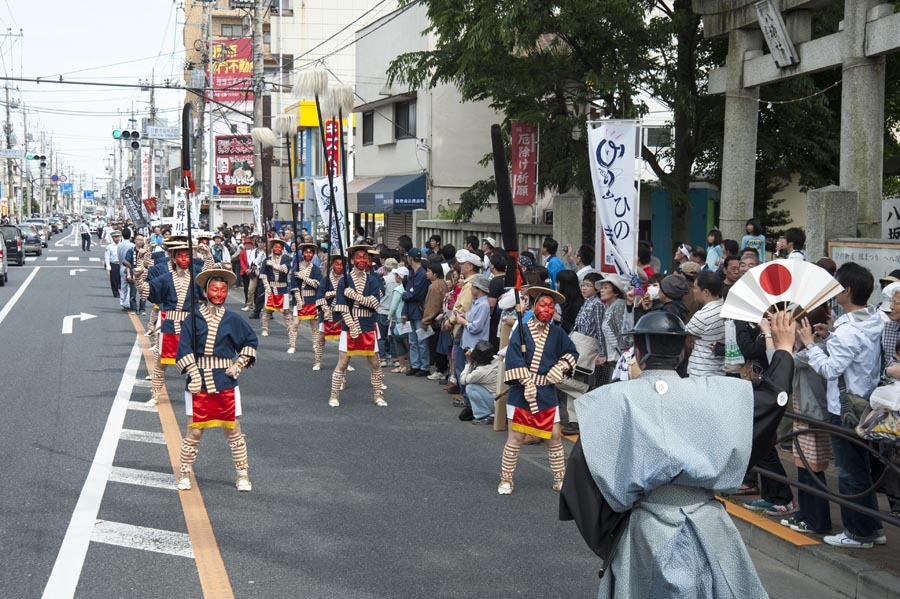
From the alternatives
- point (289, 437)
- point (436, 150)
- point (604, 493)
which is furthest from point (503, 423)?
point (436, 150)

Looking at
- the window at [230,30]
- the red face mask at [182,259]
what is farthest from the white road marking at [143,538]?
the window at [230,30]

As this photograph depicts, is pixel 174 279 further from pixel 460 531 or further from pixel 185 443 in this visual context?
pixel 460 531

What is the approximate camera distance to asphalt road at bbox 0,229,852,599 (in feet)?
20.1

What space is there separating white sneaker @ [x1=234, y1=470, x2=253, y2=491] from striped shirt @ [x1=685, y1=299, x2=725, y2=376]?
378 centimetres

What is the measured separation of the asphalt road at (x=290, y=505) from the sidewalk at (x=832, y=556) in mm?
129

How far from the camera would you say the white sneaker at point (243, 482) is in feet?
26.6

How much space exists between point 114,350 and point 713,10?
36.6 feet

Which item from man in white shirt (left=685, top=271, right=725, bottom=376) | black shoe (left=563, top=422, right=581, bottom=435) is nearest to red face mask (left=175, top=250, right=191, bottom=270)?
black shoe (left=563, top=422, right=581, bottom=435)

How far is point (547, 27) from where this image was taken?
15.6m

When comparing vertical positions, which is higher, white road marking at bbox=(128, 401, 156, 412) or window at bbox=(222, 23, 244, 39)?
window at bbox=(222, 23, 244, 39)

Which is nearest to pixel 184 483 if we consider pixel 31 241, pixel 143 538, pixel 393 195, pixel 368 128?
pixel 143 538

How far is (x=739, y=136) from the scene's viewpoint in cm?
1390

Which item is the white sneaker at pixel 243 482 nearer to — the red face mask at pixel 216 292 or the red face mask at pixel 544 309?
the red face mask at pixel 216 292

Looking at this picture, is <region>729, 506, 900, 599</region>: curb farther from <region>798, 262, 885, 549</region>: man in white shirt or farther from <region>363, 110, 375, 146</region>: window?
<region>363, 110, 375, 146</region>: window
